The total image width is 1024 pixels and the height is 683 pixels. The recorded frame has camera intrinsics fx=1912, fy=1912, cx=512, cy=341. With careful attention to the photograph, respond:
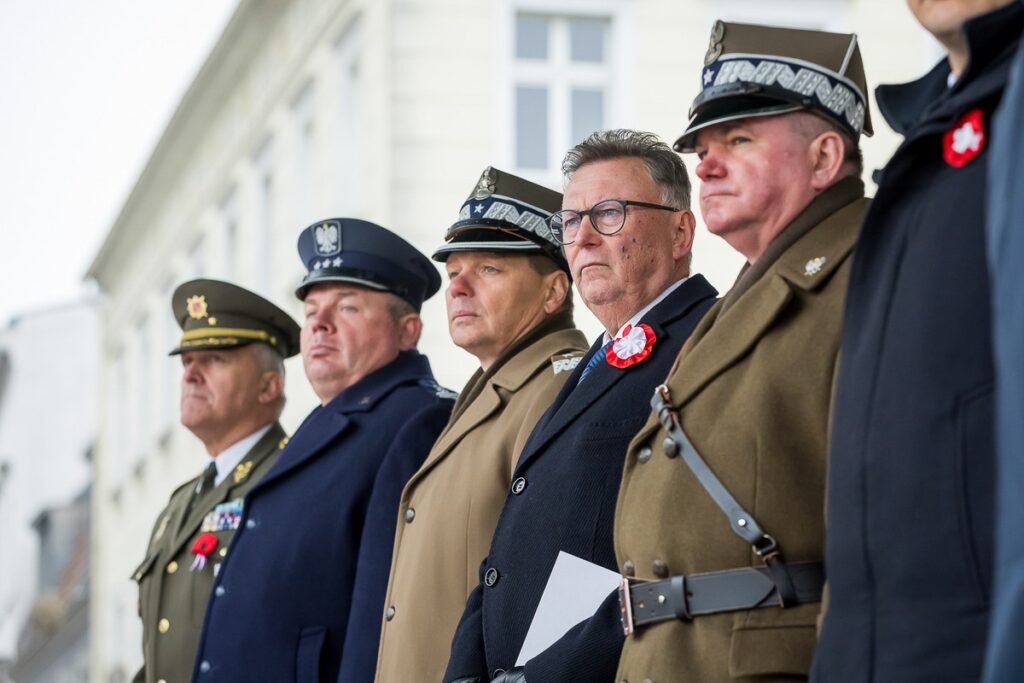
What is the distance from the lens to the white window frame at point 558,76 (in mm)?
15055

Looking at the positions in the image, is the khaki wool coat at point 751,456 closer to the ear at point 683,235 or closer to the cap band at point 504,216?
the ear at point 683,235

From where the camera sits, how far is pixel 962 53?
10.3ft

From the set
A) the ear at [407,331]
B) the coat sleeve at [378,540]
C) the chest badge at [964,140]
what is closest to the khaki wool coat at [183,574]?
the ear at [407,331]

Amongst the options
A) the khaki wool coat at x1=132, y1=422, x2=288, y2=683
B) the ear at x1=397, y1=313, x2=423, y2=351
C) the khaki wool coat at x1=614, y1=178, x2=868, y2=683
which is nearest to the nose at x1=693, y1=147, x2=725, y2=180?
the khaki wool coat at x1=614, y1=178, x2=868, y2=683

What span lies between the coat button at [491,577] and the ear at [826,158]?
1.29 metres

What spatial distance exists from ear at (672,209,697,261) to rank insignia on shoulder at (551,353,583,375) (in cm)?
45

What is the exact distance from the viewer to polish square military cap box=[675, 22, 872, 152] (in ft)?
13.0

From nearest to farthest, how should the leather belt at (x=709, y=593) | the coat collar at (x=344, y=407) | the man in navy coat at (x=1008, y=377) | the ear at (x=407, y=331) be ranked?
1. the man in navy coat at (x=1008, y=377)
2. the leather belt at (x=709, y=593)
3. the coat collar at (x=344, y=407)
4. the ear at (x=407, y=331)

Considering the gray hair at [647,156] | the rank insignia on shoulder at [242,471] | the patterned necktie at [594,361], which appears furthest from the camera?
the rank insignia on shoulder at [242,471]

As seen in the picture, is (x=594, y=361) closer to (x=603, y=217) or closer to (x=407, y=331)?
(x=603, y=217)

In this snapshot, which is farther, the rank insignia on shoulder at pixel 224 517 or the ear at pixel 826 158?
the rank insignia on shoulder at pixel 224 517

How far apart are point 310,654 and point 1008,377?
3665 mm

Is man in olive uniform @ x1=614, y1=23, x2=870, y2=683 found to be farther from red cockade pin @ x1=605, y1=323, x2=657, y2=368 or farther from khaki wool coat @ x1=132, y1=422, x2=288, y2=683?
khaki wool coat @ x1=132, y1=422, x2=288, y2=683

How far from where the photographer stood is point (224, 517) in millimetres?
6914
